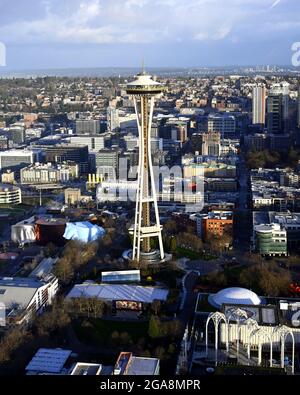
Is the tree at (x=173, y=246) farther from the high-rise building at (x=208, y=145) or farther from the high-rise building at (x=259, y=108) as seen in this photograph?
the high-rise building at (x=259, y=108)

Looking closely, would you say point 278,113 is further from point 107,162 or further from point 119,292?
point 119,292

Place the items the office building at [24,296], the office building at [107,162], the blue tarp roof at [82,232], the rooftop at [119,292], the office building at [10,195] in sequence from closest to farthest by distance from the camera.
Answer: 1. the office building at [24,296]
2. the rooftop at [119,292]
3. the blue tarp roof at [82,232]
4. the office building at [10,195]
5. the office building at [107,162]

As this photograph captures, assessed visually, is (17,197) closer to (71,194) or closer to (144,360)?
(71,194)

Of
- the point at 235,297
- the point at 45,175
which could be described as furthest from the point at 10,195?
the point at 235,297

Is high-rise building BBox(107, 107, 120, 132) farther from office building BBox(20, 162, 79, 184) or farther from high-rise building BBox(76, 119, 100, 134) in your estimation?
office building BBox(20, 162, 79, 184)

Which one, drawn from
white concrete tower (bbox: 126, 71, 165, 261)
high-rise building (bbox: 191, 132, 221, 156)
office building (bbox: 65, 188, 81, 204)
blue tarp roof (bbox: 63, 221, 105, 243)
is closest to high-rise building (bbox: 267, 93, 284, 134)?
high-rise building (bbox: 191, 132, 221, 156)

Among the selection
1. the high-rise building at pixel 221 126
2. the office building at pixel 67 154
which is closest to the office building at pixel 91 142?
the office building at pixel 67 154
